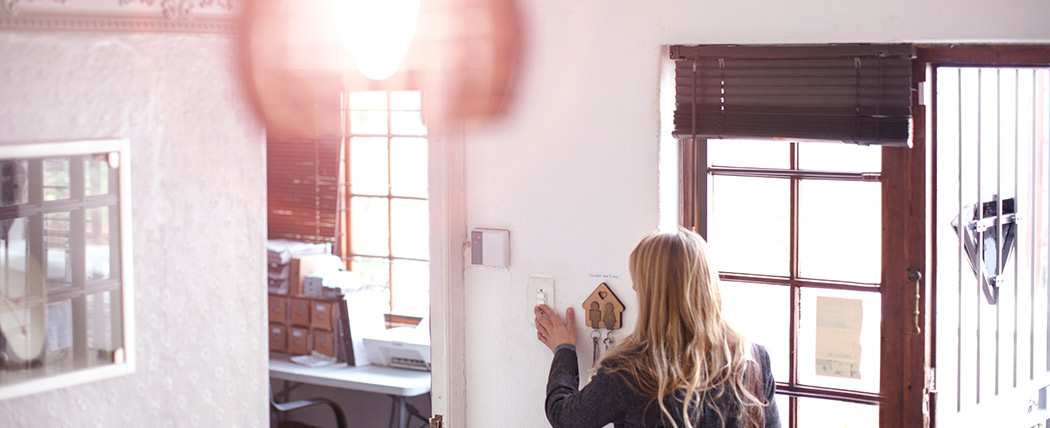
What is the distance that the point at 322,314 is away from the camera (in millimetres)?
5512

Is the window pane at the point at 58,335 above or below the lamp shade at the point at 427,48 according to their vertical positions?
below

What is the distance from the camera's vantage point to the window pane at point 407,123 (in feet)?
18.6

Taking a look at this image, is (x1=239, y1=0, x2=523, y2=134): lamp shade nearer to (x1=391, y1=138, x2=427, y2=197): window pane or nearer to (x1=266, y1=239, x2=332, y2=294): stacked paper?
(x1=391, y1=138, x2=427, y2=197): window pane

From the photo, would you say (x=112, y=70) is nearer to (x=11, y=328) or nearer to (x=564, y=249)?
(x=11, y=328)

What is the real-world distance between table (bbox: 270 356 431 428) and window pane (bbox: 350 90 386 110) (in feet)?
5.10

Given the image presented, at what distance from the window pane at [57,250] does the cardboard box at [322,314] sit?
2641 mm

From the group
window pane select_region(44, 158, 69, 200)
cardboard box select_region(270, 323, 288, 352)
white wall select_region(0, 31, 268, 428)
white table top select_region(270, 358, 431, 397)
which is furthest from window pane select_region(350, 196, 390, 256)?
window pane select_region(44, 158, 69, 200)

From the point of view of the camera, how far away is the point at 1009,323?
2.92 meters

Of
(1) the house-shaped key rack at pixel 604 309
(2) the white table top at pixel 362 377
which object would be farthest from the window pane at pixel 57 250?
(2) the white table top at pixel 362 377

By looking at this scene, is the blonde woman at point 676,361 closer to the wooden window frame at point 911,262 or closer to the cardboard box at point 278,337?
the wooden window frame at point 911,262

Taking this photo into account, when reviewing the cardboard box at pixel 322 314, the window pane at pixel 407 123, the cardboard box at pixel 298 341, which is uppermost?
the window pane at pixel 407 123

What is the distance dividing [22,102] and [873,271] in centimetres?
243

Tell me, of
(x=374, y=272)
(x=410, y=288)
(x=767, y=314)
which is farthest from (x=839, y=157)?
(x=374, y=272)

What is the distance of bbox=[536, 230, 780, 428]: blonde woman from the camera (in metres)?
2.04
